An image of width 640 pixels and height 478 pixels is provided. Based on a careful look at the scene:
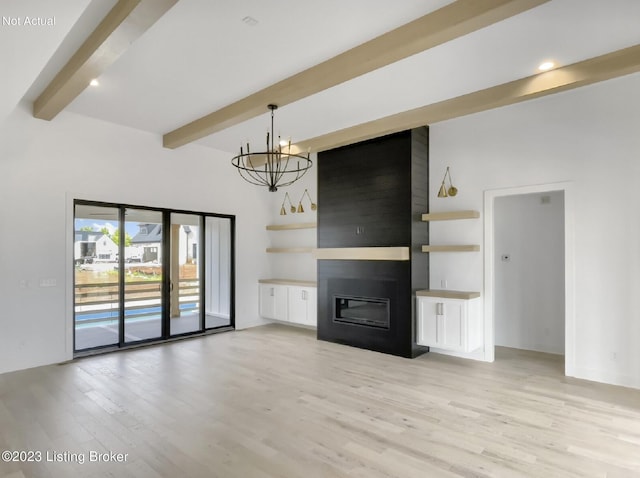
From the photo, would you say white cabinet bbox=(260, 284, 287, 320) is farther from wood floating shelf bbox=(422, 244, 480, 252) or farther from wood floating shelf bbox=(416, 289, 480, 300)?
wood floating shelf bbox=(422, 244, 480, 252)

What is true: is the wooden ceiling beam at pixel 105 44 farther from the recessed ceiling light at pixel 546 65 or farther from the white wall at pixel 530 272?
the white wall at pixel 530 272

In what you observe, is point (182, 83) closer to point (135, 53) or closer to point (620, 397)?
point (135, 53)

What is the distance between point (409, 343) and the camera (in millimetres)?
5414

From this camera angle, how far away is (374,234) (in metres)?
5.86

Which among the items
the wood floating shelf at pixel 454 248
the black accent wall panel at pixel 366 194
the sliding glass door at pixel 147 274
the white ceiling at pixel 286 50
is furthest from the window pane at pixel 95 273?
the wood floating shelf at pixel 454 248

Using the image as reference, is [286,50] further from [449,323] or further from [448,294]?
[449,323]

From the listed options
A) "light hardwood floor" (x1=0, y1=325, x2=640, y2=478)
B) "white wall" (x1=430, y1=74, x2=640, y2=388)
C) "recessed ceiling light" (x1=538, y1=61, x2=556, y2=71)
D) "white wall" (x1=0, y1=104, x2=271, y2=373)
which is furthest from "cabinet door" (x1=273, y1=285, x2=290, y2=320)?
"recessed ceiling light" (x1=538, y1=61, x2=556, y2=71)

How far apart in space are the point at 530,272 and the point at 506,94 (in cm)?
299

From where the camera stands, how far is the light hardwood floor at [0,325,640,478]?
2.71 m

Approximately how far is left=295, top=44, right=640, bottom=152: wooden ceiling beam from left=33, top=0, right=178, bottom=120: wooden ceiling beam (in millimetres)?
3292

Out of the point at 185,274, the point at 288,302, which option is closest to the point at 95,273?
the point at 185,274

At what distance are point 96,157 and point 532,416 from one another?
6.34 meters

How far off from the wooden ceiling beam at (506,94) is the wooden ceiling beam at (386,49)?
1.58 m

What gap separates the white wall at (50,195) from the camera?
4.82m
